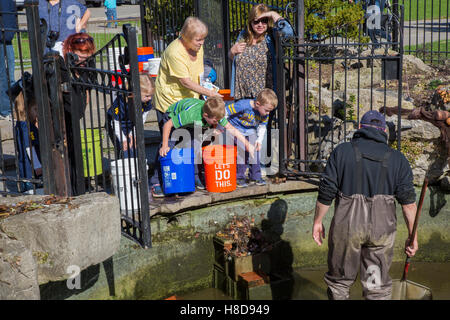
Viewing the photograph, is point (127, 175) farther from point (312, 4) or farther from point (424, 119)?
point (312, 4)

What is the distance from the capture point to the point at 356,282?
6.40 metres

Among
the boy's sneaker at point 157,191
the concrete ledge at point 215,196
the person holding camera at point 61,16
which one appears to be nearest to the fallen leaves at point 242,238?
the concrete ledge at point 215,196

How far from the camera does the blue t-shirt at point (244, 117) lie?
6273mm

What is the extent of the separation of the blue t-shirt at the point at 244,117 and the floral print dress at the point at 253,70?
0.36 metres

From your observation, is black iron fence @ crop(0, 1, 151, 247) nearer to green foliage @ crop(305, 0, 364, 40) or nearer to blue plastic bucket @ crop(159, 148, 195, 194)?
blue plastic bucket @ crop(159, 148, 195, 194)

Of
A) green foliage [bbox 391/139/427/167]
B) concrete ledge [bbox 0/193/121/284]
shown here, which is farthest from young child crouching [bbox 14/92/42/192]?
green foliage [bbox 391/139/427/167]

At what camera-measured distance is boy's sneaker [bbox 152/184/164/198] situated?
6152 millimetres

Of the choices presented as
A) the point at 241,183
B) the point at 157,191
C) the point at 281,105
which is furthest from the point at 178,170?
the point at 281,105

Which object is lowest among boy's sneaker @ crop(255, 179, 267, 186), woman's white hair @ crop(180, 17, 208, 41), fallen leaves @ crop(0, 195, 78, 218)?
boy's sneaker @ crop(255, 179, 267, 186)

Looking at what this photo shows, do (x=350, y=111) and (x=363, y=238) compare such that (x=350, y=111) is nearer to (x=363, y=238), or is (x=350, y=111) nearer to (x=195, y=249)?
(x=195, y=249)

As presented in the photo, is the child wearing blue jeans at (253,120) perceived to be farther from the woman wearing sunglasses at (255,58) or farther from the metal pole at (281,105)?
the woman wearing sunglasses at (255,58)

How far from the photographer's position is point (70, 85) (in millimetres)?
5348

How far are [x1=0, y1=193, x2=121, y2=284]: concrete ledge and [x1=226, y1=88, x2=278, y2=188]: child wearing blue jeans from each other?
2239 millimetres

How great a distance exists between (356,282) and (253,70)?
2540 mm
